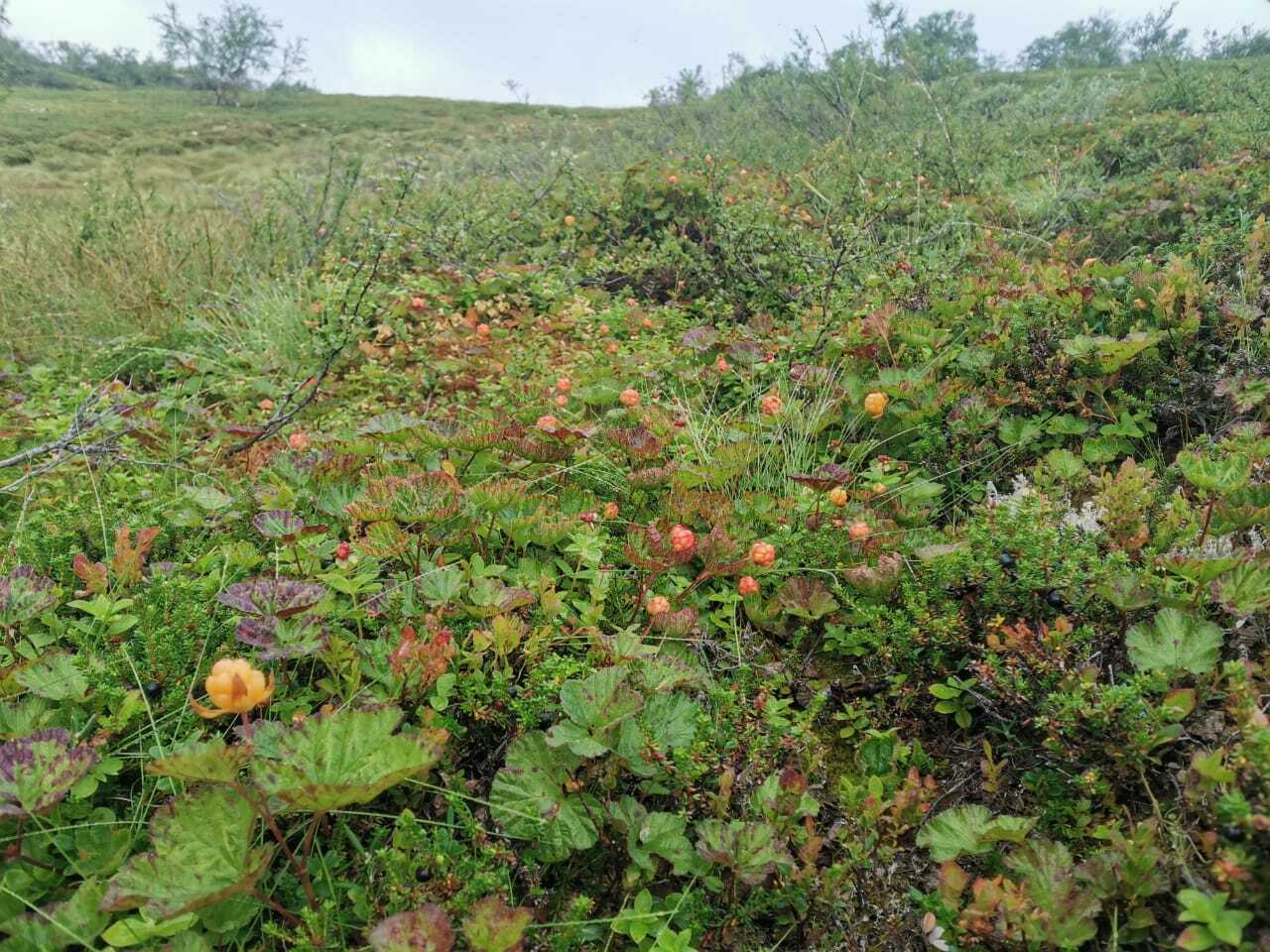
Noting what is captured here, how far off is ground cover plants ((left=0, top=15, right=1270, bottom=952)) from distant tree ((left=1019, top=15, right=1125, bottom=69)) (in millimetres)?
24084

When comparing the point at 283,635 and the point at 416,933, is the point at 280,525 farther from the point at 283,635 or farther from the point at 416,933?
the point at 416,933

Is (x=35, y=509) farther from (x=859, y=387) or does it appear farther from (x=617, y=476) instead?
(x=859, y=387)

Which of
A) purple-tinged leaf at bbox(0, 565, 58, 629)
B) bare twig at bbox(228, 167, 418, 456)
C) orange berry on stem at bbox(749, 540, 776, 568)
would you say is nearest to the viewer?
purple-tinged leaf at bbox(0, 565, 58, 629)

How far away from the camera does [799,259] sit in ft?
13.8

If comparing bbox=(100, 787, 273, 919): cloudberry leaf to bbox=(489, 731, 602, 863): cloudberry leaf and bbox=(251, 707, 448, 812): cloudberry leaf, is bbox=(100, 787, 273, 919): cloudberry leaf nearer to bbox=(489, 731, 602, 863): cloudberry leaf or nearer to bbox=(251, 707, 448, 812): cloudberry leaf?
bbox=(251, 707, 448, 812): cloudberry leaf

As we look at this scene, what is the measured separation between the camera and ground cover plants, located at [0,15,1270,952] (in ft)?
4.18

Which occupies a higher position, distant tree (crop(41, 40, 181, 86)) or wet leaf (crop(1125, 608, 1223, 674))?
distant tree (crop(41, 40, 181, 86))

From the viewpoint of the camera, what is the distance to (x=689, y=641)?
1883 millimetres

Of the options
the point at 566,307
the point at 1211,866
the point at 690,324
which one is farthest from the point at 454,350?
the point at 1211,866

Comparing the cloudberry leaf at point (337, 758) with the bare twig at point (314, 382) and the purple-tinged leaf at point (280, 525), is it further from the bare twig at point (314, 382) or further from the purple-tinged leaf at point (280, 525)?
the bare twig at point (314, 382)

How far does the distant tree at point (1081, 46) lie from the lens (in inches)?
892

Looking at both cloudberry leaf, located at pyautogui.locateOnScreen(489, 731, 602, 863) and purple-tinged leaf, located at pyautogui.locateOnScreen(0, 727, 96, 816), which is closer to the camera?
purple-tinged leaf, located at pyautogui.locateOnScreen(0, 727, 96, 816)

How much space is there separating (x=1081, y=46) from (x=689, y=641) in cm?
2985

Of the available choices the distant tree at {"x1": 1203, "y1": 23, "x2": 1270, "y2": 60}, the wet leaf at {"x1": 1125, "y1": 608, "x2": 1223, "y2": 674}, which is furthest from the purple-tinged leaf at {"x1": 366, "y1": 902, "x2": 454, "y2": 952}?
the distant tree at {"x1": 1203, "y1": 23, "x2": 1270, "y2": 60}
